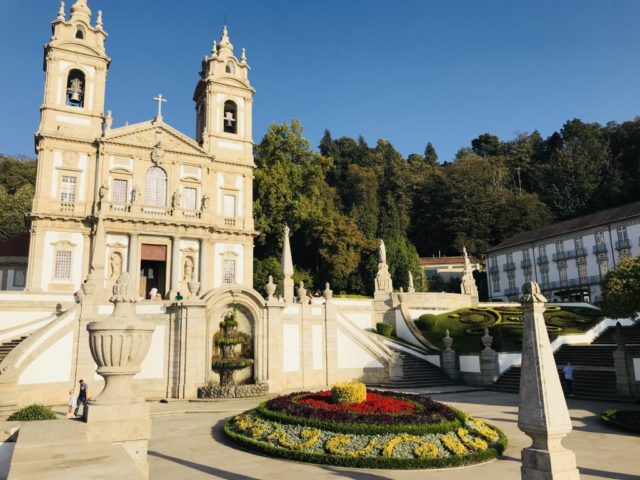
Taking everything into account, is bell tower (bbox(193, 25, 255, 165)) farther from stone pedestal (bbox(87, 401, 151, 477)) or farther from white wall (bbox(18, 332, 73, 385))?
stone pedestal (bbox(87, 401, 151, 477))

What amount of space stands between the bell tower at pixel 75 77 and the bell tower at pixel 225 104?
24.3 feet

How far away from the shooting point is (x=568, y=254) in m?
58.1

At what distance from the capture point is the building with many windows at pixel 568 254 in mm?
53000

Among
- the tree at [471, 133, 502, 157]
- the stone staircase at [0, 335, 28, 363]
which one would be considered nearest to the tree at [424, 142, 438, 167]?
the tree at [471, 133, 502, 157]

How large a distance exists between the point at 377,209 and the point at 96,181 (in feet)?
132

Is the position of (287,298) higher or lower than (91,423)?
higher

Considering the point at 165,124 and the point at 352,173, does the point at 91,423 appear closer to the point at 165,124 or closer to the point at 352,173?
the point at 165,124

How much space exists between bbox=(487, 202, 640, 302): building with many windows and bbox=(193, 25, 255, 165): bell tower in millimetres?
40248

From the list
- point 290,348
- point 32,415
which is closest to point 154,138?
point 290,348

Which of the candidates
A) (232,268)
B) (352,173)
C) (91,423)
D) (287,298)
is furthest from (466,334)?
(352,173)

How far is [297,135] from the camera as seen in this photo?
51.5m

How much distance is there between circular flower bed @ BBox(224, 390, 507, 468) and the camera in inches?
404

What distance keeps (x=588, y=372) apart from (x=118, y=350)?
21.1 m

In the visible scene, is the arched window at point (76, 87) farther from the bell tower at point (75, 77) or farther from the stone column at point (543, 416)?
the stone column at point (543, 416)
